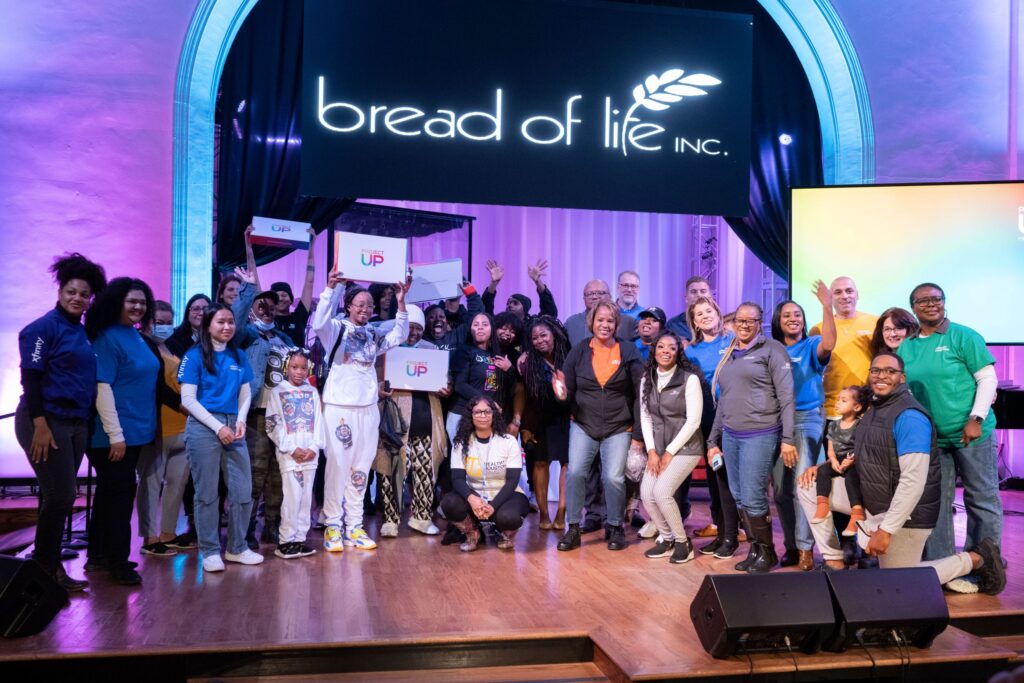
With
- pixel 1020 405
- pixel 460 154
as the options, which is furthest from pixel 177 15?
pixel 1020 405

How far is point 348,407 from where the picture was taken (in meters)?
5.12

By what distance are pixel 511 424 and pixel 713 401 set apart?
1254mm

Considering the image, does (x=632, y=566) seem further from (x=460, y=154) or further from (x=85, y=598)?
(x=460, y=154)

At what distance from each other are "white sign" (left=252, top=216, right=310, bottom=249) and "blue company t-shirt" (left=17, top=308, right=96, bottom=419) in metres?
2.40

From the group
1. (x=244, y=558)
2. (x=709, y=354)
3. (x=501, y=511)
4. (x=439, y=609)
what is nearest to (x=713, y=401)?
(x=709, y=354)

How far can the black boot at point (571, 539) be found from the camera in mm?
5199

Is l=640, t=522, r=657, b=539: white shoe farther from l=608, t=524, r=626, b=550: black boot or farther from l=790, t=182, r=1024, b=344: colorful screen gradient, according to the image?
l=790, t=182, r=1024, b=344: colorful screen gradient

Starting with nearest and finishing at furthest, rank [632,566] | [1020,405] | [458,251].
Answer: [632,566] < [1020,405] < [458,251]

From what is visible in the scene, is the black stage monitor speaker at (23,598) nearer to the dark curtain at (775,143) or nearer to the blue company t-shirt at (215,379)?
the blue company t-shirt at (215,379)

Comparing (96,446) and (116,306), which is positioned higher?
(116,306)

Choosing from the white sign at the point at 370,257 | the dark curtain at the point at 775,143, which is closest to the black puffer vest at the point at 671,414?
the white sign at the point at 370,257

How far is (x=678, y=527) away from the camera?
4992 millimetres

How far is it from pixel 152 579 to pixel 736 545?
3.18 m

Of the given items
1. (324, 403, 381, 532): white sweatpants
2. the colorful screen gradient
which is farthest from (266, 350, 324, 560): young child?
the colorful screen gradient
